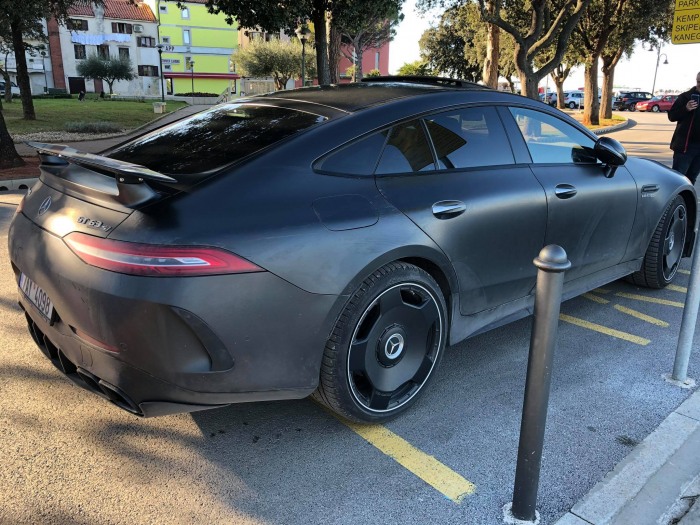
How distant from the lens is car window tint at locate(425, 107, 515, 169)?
2.98 meters

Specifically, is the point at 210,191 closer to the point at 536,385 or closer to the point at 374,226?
the point at 374,226

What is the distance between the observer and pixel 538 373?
Result: 2.01 metres

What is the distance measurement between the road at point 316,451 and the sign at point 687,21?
2054 millimetres

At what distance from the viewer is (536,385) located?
202cm

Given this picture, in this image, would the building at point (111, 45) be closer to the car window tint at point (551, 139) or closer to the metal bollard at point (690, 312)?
the car window tint at point (551, 139)

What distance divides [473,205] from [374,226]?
717 mm

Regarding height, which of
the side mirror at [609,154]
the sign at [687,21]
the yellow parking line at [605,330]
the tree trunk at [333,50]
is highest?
the tree trunk at [333,50]

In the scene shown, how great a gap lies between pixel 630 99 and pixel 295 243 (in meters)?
56.4

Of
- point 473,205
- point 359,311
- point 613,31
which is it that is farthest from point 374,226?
point 613,31

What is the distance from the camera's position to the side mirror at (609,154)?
376 centimetres

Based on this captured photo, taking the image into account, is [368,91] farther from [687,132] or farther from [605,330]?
[687,132]

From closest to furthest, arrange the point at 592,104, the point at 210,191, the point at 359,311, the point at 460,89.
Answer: the point at 210,191
the point at 359,311
the point at 460,89
the point at 592,104

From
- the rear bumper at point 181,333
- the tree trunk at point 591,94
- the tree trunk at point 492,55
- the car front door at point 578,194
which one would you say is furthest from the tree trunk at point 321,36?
the tree trunk at point 591,94

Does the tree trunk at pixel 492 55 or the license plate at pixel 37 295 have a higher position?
the tree trunk at pixel 492 55
